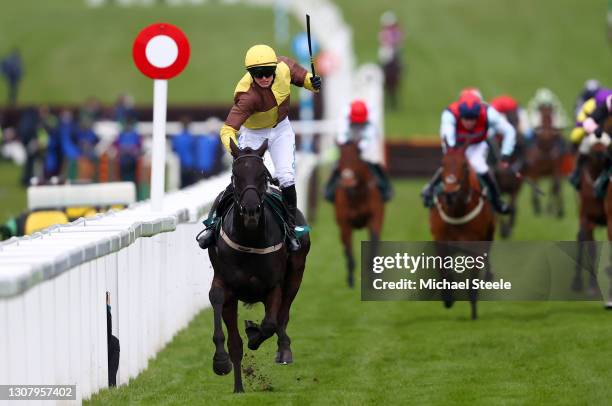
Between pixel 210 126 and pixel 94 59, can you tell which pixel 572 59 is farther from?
pixel 210 126

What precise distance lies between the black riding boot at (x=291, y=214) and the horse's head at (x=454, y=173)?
3.49 m

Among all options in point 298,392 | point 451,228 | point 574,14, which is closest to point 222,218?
point 298,392

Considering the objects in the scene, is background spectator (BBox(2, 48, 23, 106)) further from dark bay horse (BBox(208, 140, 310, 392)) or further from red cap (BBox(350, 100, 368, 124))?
dark bay horse (BBox(208, 140, 310, 392))

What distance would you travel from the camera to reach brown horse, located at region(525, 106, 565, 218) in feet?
88.5

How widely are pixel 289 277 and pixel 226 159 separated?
71.1 ft

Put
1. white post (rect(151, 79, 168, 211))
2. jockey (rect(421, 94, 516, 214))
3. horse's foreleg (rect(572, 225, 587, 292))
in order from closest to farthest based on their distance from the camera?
white post (rect(151, 79, 168, 211)) → horse's foreleg (rect(572, 225, 587, 292)) → jockey (rect(421, 94, 516, 214))

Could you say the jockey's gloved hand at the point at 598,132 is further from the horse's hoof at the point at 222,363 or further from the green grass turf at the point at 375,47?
the green grass turf at the point at 375,47

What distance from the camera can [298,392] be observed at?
401 inches

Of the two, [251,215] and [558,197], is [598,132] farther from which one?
[558,197]

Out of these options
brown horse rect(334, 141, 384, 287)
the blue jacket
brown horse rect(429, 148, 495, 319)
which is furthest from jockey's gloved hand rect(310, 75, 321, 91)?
the blue jacket

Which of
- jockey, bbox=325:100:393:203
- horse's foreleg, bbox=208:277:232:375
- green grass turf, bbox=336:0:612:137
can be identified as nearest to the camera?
horse's foreleg, bbox=208:277:232:375

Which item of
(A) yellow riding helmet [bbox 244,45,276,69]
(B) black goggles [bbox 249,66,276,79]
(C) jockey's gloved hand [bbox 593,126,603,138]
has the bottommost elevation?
(C) jockey's gloved hand [bbox 593,126,603,138]

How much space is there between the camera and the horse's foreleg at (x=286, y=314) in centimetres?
1096

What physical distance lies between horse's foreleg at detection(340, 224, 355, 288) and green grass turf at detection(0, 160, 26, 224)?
27.9 feet
